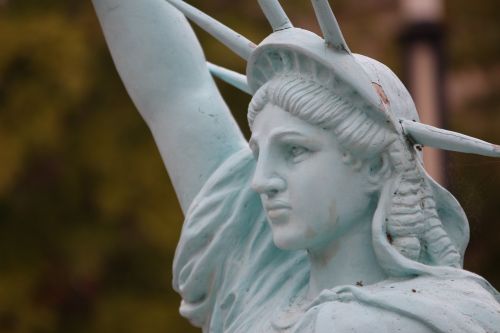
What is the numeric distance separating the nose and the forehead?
0.11m

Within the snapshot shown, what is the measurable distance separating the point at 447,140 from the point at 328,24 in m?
0.52

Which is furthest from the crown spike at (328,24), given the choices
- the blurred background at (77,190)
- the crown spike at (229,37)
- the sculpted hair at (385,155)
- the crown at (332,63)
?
the blurred background at (77,190)

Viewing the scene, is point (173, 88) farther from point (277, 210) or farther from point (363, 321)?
point (363, 321)

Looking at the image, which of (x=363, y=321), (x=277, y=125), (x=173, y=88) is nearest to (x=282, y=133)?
(x=277, y=125)

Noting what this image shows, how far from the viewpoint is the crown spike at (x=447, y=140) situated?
6714mm

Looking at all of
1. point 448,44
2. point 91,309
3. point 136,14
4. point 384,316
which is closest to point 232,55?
point 91,309

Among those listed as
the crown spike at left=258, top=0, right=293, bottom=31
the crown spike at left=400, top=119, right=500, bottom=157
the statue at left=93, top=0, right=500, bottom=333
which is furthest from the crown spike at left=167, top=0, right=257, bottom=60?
the crown spike at left=400, top=119, right=500, bottom=157

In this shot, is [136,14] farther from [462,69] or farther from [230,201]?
[462,69]

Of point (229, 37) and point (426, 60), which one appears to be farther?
point (426, 60)

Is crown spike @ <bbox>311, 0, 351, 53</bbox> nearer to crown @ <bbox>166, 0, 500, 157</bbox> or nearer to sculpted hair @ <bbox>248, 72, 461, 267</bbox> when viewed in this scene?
crown @ <bbox>166, 0, 500, 157</bbox>

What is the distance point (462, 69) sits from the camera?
65.0 ft

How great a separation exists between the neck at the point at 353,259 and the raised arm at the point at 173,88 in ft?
2.50

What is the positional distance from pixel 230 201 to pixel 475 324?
43.3 inches

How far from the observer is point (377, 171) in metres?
6.88
